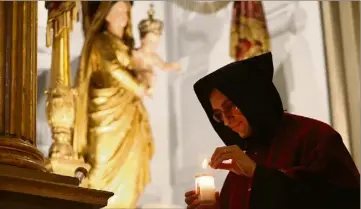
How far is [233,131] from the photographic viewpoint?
198cm

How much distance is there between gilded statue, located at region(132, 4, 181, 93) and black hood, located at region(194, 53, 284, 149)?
2.81 m

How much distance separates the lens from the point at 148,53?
16.4 feet

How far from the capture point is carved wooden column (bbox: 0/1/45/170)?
2254 mm

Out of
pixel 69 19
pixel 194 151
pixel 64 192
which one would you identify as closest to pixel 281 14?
pixel 194 151

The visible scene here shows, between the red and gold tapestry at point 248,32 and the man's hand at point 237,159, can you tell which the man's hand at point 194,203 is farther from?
the red and gold tapestry at point 248,32

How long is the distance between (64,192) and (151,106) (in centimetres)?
321

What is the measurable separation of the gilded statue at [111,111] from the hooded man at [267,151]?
2.41m

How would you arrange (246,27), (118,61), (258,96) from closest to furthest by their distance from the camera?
→ 1. (258,96)
2. (118,61)
3. (246,27)

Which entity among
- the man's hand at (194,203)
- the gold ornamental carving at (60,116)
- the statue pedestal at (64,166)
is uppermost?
the gold ornamental carving at (60,116)

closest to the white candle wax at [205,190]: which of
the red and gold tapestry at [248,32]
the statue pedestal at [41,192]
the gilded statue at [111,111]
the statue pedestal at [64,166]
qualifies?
the statue pedestal at [41,192]

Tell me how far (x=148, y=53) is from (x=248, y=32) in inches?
28.7

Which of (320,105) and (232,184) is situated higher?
(320,105)

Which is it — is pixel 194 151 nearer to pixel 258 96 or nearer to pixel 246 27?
pixel 246 27

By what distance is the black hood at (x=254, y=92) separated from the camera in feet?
6.15
